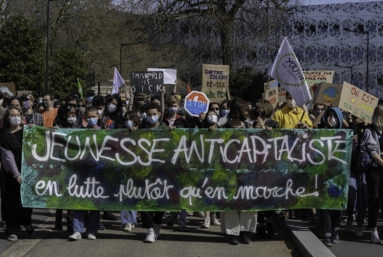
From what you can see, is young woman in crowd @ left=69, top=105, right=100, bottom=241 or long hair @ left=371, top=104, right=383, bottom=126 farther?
long hair @ left=371, top=104, right=383, bottom=126

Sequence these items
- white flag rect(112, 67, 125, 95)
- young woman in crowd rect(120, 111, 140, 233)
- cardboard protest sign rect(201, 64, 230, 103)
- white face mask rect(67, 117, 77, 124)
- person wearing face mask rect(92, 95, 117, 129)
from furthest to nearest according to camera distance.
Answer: white flag rect(112, 67, 125, 95), cardboard protest sign rect(201, 64, 230, 103), person wearing face mask rect(92, 95, 117, 129), young woman in crowd rect(120, 111, 140, 233), white face mask rect(67, 117, 77, 124)

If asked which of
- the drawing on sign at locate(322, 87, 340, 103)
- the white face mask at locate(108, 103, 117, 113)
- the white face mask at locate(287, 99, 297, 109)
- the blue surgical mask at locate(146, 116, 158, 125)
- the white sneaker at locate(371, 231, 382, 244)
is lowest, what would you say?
the white sneaker at locate(371, 231, 382, 244)

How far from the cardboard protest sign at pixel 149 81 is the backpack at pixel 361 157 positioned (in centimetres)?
835

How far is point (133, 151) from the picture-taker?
8.84m

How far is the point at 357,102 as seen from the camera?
36.5ft

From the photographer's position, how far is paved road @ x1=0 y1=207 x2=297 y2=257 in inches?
318

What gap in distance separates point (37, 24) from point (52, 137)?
1491 inches

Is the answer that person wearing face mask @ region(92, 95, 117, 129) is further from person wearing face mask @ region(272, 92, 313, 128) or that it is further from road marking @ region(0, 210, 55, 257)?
person wearing face mask @ region(272, 92, 313, 128)

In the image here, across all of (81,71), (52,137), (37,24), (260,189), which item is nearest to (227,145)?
(260,189)

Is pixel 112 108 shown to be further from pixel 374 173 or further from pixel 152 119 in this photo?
pixel 374 173

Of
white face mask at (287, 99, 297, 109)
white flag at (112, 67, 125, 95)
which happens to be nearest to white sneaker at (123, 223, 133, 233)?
white face mask at (287, 99, 297, 109)

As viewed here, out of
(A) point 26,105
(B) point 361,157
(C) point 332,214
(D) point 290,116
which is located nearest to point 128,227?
(C) point 332,214

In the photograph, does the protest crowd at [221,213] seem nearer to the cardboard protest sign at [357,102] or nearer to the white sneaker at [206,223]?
the white sneaker at [206,223]

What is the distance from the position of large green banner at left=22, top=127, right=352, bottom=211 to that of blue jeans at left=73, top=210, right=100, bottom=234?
13 cm
